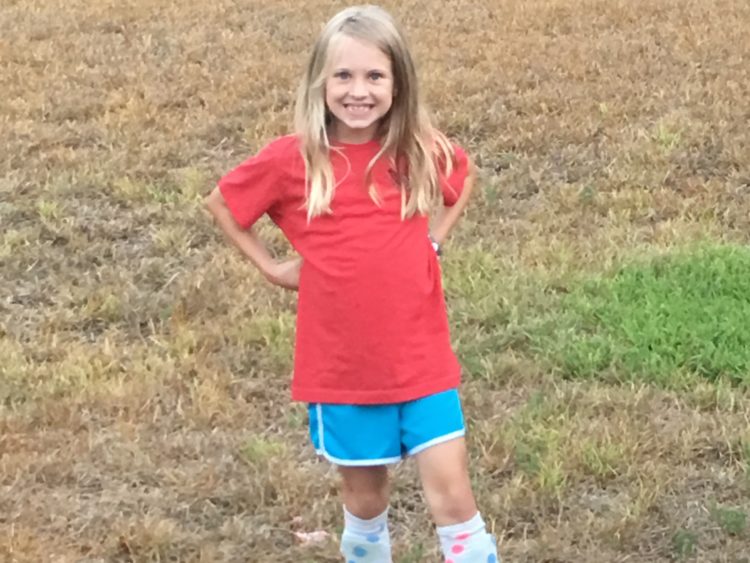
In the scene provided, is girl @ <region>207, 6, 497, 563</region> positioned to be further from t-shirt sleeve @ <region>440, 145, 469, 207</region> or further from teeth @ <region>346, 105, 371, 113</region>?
t-shirt sleeve @ <region>440, 145, 469, 207</region>

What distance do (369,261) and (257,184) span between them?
1.21 feet

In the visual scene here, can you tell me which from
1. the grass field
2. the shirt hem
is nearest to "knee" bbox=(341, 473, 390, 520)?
the shirt hem

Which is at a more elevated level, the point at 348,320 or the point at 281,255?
the point at 348,320

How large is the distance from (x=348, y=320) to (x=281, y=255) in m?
3.51

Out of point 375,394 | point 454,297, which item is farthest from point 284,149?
point 454,297

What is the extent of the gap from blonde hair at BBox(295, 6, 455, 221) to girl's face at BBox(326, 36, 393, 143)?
0.02m

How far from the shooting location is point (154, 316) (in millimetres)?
6020

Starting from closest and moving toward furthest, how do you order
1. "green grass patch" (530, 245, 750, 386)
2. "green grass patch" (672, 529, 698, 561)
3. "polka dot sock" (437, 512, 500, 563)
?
"polka dot sock" (437, 512, 500, 563)
"green grass patch" (672, 529, 698, 561)
"green grass patch" (530, 245, 750, 386)

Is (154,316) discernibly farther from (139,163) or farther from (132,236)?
(139,163)

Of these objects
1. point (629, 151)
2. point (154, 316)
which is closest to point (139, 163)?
point (154, 316)

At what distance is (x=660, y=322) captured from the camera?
5539 mm

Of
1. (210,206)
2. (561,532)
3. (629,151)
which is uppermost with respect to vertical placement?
(210,206)

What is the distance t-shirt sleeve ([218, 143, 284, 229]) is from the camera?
11.2 feet

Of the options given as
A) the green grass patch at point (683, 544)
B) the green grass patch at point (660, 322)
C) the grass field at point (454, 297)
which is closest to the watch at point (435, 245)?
the grass field at point (454, 297)
